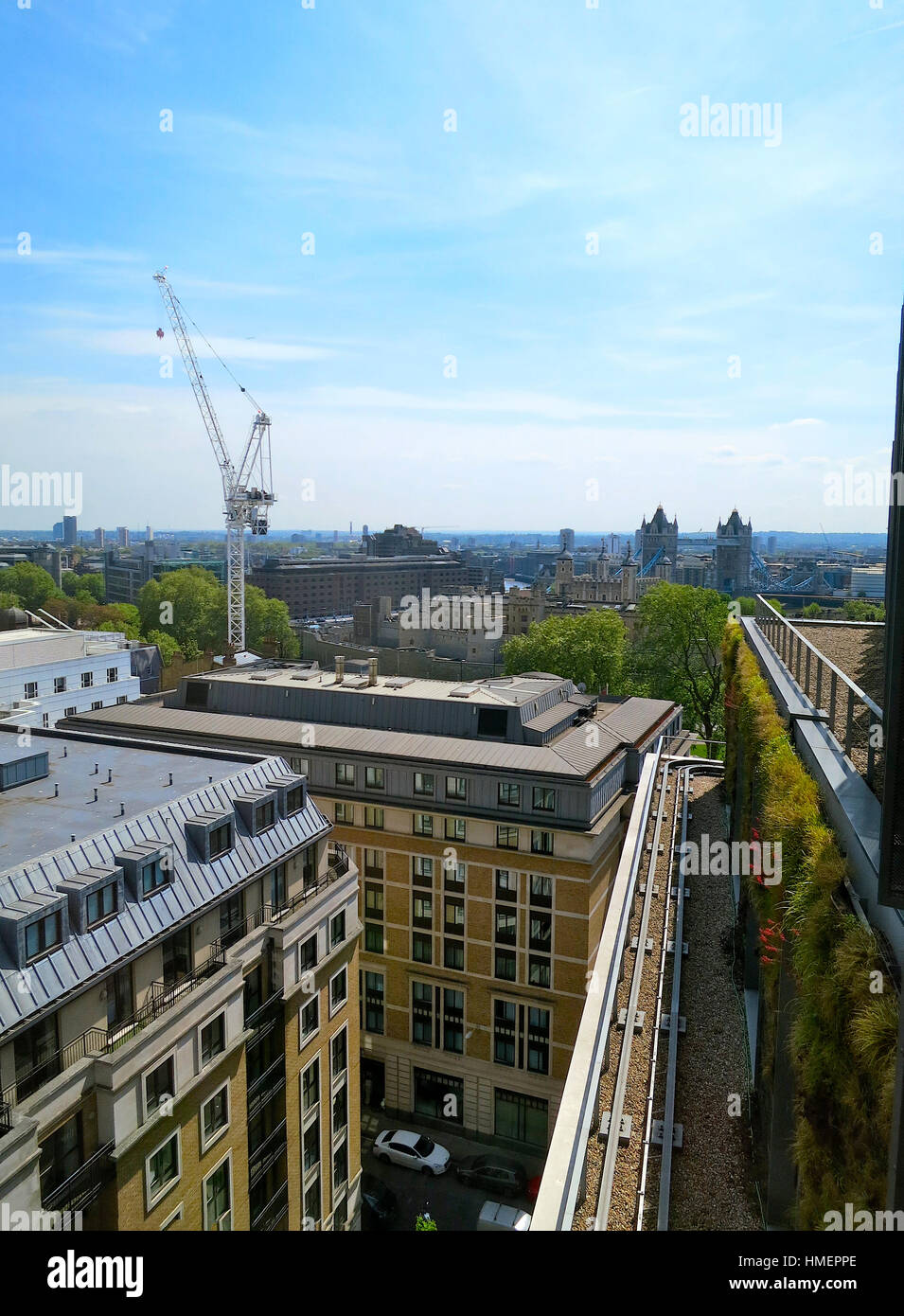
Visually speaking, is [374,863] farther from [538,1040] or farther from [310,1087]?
[310,1087]

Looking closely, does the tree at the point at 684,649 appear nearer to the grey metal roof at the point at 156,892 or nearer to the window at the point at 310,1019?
the grey metal roof at the point at 156,892

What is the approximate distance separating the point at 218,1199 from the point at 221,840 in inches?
228

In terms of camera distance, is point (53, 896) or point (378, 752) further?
point (378, 752)

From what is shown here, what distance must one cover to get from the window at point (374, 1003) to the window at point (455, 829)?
200 inches

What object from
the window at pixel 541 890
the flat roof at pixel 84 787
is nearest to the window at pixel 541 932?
the window at pixel 541 890

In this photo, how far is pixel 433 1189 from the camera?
73.7 ft

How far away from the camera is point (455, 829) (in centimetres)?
2417

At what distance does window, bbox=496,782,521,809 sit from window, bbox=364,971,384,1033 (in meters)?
6.82

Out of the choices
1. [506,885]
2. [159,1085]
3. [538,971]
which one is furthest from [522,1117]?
[159,1085]

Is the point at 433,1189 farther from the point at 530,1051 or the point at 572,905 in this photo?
the point at 572,905

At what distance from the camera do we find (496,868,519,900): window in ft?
77.5

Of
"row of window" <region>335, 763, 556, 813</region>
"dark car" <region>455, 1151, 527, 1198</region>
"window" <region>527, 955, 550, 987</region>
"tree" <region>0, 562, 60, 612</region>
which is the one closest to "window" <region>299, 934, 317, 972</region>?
"row of window" <region>335, 763, 556, 813</region>
